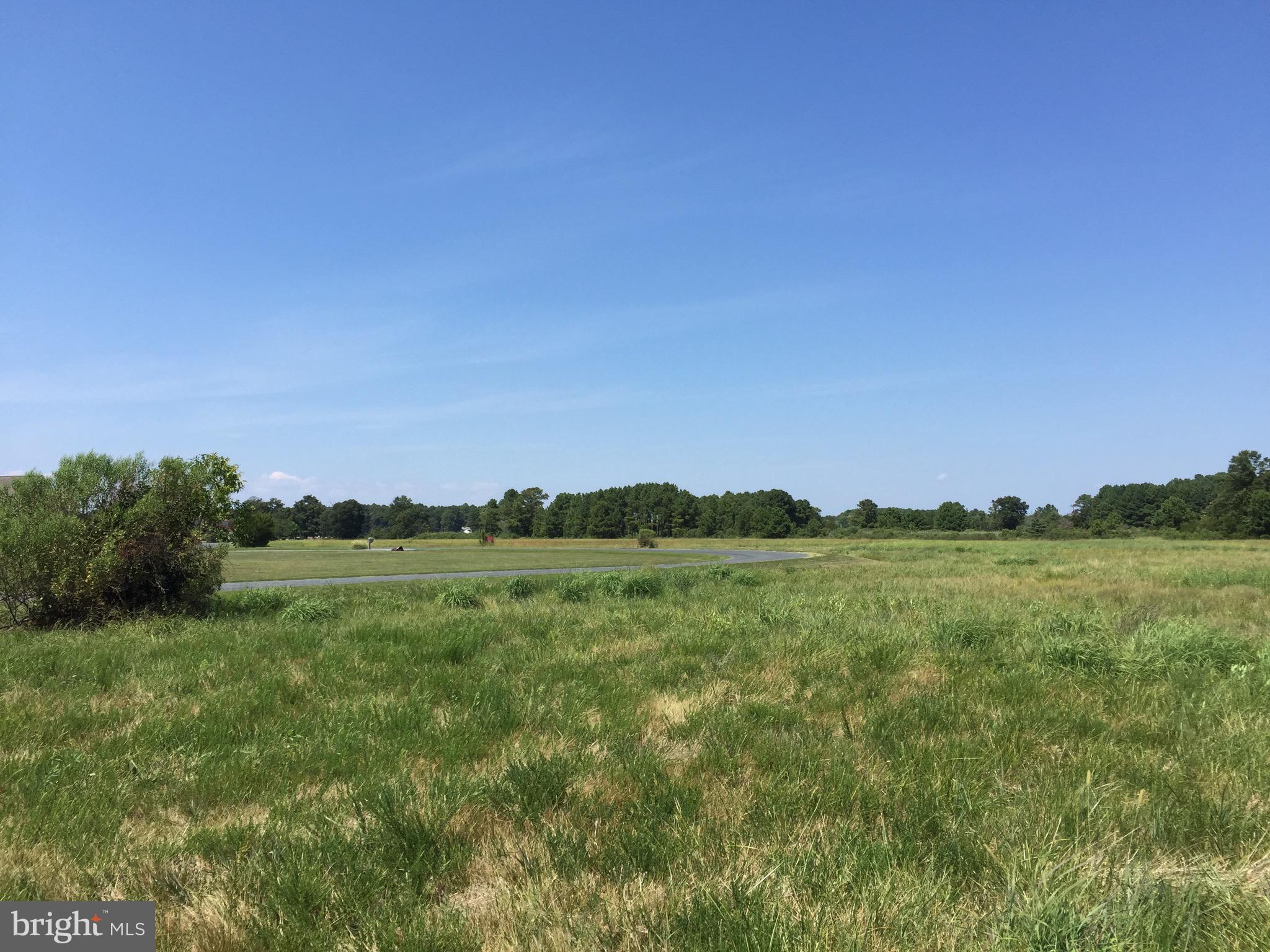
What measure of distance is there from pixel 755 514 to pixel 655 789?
15117 cm

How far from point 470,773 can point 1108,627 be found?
418 inches

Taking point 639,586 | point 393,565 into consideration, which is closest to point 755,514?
point 393,565

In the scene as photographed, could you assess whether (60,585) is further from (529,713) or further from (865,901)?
(865,901)

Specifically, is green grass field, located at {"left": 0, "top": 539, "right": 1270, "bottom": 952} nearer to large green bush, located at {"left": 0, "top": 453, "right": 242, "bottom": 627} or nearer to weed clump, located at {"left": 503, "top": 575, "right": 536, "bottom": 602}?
large green bush, located at {"left": 0, "top": 453, "right": 242, "bottom": 627}

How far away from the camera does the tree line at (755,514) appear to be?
126750mm

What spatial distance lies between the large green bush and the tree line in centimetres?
12494

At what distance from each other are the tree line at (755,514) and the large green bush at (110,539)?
410ft

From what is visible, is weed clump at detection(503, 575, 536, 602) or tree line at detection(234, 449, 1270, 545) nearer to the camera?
weed clump at detection(503, 575, 536, 602)

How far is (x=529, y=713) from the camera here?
20.1 feet

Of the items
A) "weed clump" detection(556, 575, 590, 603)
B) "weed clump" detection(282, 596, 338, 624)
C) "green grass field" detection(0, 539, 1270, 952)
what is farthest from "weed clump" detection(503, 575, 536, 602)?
"green grass field" detection(0, 539, 1270, 952)

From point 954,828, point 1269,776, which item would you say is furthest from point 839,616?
point 954,828

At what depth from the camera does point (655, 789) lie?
14.3 feet

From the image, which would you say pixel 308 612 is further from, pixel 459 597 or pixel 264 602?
pixel 459 597

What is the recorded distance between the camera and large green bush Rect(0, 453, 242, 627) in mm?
11969
